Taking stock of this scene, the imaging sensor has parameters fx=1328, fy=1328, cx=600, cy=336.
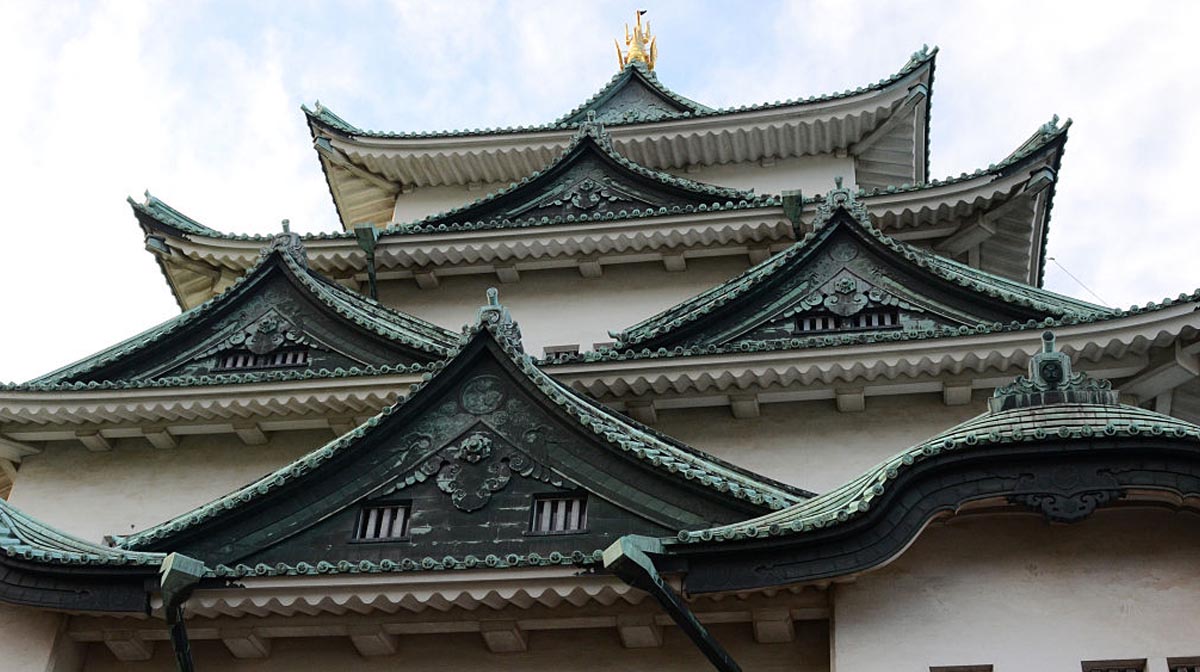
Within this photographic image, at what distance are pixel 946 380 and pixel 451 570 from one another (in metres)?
6.30

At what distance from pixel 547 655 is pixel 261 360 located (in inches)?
268

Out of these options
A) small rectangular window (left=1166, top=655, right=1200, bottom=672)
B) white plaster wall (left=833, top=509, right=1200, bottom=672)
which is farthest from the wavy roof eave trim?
small rectangular window (left=1166, top=655, right=1200, bottom=672)

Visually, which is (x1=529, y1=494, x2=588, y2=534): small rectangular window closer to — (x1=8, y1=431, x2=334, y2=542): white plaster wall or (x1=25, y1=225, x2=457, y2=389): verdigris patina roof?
(x1=25, y1=225, x2=457, y2=389): verdigris patina roof

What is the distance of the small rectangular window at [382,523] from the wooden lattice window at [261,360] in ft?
15.8

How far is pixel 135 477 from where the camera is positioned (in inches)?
613

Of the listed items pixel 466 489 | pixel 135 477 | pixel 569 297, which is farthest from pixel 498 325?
pixel 569 297

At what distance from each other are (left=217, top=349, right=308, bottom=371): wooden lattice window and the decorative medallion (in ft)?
14.6

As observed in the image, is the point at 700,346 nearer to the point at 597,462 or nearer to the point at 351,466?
the point at 597,462

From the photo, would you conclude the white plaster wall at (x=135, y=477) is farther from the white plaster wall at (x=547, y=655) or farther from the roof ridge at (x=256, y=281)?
the white plaster wall at (x=547, y=655)

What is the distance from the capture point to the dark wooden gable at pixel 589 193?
18312 mm

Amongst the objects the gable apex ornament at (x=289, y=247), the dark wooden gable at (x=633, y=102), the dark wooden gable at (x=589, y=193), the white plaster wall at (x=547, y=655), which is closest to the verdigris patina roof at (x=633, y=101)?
the dark wooden gable at (x=633, y=102)

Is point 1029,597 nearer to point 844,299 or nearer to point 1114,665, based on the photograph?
point 1114,665

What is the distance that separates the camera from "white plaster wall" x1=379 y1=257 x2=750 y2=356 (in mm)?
17859

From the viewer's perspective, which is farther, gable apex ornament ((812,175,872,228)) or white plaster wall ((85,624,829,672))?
gable apex ornament ((812,175,872,228))
